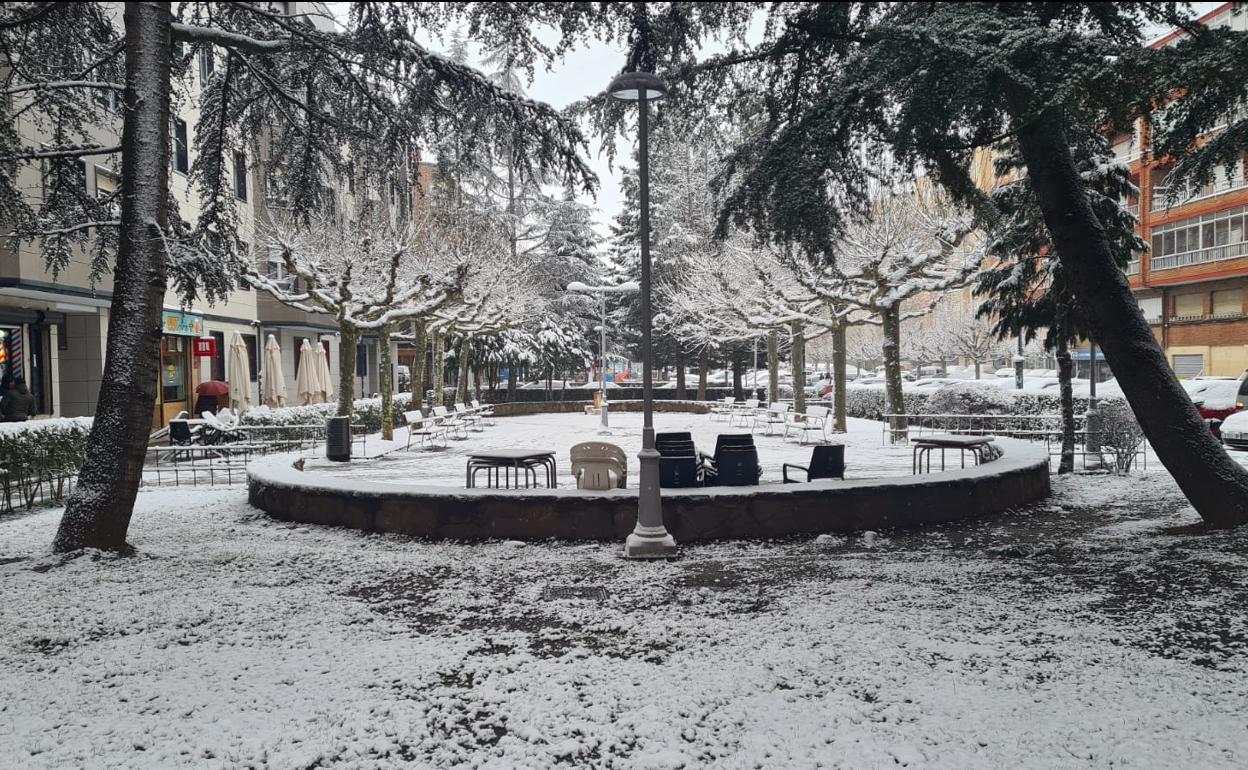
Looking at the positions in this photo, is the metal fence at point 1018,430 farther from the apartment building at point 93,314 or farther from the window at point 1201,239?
the window at point 1201,239

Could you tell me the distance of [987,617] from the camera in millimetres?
5277

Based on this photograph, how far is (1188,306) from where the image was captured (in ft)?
124

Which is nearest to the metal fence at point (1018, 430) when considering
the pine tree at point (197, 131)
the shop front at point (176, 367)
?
the pine tree at point (197, 131)

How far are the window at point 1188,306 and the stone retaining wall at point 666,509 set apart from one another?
36769 mm

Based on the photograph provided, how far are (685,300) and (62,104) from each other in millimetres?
24654

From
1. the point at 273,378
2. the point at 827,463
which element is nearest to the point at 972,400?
the point at 827,463

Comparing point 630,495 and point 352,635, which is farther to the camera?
point 630,495

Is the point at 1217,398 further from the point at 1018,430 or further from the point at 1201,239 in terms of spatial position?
the point at 1201,239

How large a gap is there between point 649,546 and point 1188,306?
4114cm

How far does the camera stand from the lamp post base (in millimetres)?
7387

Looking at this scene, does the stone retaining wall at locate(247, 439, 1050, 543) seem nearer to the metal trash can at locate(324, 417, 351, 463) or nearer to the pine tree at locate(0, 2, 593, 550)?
the pine tree at locate(0, 2, 593, 550)

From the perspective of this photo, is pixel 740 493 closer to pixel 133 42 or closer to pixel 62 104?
pixel 133 42

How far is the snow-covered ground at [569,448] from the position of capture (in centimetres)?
1378

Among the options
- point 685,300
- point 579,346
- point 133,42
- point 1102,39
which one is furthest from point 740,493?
point 579,346
